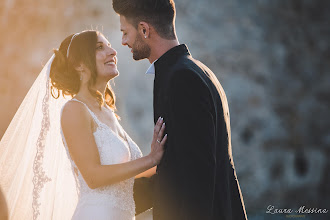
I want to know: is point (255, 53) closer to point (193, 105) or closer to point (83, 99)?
point (83, 99)

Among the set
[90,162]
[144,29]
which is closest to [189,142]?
[144,29]

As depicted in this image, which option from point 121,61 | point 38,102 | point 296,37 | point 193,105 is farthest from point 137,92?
point 193,105

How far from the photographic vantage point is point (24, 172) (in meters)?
3.06

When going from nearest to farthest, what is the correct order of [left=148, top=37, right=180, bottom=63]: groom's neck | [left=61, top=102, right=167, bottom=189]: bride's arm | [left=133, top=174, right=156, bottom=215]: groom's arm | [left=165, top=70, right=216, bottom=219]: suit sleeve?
[left=165, top=70, right=216, bottom=219]: suit sleeve, [left=148, top=37, right=180, bottom=63]: groom's neck, [left=61, top=102, right=167, bottom=189]: bride's arm, [left=133, top=174, right=156, bottom=215]: groom's arm

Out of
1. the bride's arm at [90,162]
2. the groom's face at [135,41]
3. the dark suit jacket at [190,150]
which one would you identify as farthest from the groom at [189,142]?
the bride's arm at [90,162]

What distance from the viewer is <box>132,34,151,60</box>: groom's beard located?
228 centimetres

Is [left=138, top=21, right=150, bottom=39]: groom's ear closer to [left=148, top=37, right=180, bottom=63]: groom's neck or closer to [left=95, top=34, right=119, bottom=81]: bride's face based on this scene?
[left=148, top=37, right=180, bottom=63]: groom's neck

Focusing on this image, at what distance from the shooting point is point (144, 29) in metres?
2.27

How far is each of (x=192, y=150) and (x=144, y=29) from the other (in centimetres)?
83

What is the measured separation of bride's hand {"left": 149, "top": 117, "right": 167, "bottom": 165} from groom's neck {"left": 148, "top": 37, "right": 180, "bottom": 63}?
0.44 m

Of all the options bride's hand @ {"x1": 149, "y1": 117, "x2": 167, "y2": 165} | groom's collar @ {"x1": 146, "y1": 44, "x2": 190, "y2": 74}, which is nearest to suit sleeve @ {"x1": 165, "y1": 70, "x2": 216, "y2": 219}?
bride's hand @ {"x1": 149, "y1": 117, "x2": 167, "y2": 165}

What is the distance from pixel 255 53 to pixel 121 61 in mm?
2182

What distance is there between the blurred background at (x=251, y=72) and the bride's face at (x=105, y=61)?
3329 mm

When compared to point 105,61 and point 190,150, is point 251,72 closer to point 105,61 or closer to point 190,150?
point 105,61
